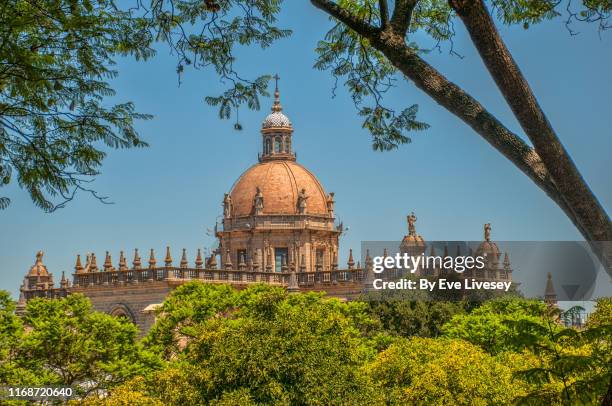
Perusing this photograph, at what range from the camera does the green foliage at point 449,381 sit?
2386 centimetres

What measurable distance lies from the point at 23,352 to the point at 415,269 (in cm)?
2940

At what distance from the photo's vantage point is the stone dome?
77.8 metres

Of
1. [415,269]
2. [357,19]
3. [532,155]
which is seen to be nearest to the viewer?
[532,155]

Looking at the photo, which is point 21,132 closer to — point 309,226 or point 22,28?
point 22,28

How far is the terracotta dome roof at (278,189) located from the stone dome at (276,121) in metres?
4.06

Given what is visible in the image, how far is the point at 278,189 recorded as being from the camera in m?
72.4

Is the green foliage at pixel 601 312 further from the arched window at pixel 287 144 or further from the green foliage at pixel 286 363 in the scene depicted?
the arched window at pixel 287 144

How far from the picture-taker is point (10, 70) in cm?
966

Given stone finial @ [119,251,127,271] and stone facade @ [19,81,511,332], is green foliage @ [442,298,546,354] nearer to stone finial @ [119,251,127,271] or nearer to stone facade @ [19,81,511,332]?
stone facade @ [19,81,511,332]

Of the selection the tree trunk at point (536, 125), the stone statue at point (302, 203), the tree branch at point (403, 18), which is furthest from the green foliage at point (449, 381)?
the stone statue at point (302, 203)

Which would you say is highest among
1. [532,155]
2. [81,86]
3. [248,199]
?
[248,199]

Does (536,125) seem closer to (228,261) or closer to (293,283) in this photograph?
(293,283)

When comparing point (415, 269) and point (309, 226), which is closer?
point (415, 269)

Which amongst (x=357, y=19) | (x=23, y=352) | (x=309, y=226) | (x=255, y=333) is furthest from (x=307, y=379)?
(x=309, y=226)
